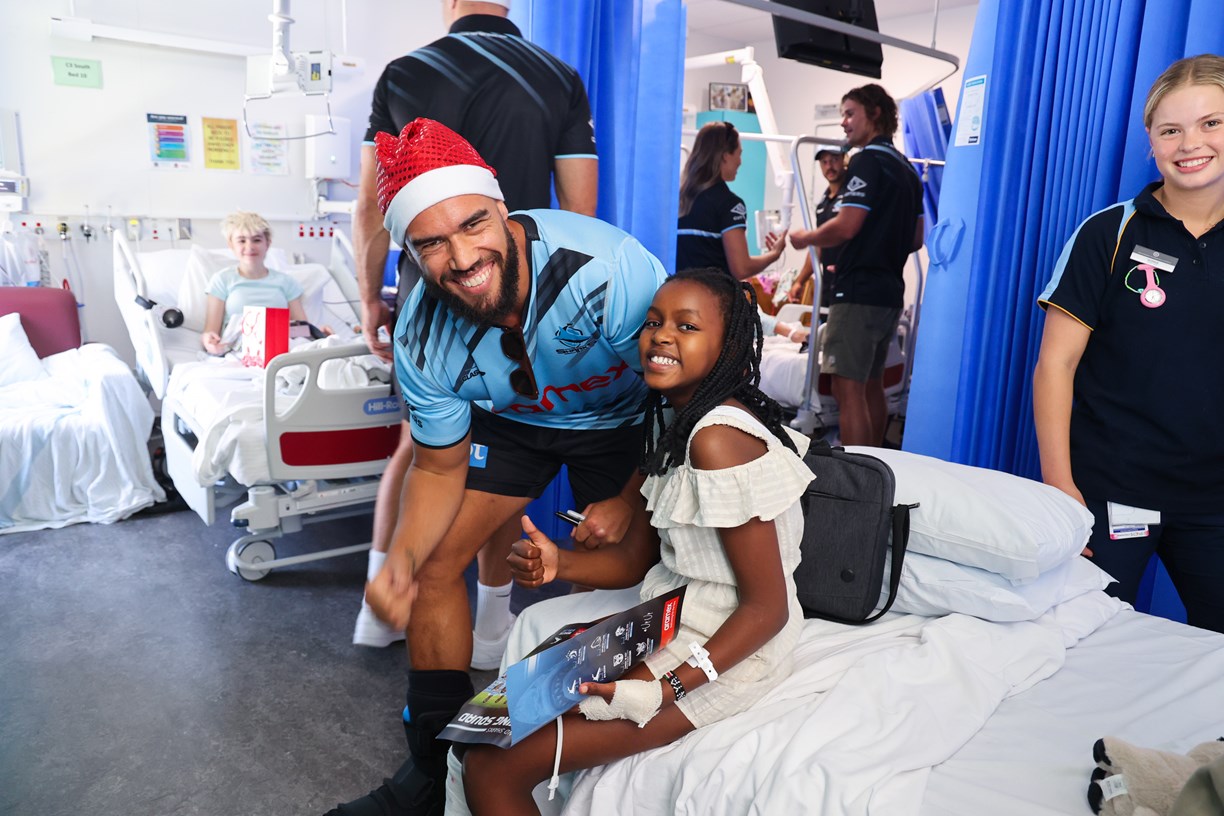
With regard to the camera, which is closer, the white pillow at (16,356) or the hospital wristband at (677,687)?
the hospital wristband at (677,687)

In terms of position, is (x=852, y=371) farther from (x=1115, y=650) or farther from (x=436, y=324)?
(x=436, y=324)

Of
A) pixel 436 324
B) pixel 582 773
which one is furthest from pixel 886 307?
pixel 582 773

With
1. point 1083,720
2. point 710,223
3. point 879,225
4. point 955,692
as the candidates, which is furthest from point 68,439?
point 1083,720

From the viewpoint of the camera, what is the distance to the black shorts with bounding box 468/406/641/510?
2.00m

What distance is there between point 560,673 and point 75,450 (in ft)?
10.9

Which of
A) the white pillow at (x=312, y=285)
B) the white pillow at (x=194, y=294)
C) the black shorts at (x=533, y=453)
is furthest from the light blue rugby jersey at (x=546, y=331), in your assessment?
the white pillow at (x=312, y=285)

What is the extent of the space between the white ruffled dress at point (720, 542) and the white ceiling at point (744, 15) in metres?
6.40

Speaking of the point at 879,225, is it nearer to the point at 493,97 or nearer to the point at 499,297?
Result: the point at 493,97

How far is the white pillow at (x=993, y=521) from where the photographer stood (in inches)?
64.2

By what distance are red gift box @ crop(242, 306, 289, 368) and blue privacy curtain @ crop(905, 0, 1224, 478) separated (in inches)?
105

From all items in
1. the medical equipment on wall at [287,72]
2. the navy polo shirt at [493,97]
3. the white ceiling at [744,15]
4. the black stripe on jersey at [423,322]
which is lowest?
the black stripe on jersey at [423,322]

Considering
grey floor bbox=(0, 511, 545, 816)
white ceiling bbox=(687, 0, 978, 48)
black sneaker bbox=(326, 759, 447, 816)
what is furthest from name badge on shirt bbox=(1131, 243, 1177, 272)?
white ceiling bbox=(687, 0, 978, 48)

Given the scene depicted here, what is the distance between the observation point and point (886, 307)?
405 cm

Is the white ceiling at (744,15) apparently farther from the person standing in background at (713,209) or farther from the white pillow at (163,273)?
the white pillow at (163,273)
